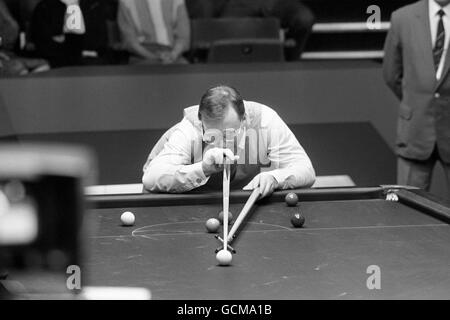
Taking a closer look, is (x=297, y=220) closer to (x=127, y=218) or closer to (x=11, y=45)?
(x=127, y=218)

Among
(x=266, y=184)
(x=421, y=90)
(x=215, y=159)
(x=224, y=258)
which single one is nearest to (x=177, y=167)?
(x=215, y=159)

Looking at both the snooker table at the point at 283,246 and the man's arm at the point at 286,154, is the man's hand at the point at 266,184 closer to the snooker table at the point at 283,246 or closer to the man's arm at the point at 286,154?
the snooker table at the point at 283,246

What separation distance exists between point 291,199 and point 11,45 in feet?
12.6

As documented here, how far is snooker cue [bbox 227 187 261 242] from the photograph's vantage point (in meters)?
2.23

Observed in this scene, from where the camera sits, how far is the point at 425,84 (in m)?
3.84

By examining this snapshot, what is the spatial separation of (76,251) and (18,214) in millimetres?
45

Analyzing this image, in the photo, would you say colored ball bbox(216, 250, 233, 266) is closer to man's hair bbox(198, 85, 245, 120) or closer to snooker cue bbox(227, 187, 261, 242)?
snooker cue bbox(227, 187, 261, 242)

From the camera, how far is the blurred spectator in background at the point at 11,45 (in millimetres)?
5633

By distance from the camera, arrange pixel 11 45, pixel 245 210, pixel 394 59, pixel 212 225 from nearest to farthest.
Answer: pixel 212 225 → pixel 245 210 → pixel 394 59 → pixel 11 45

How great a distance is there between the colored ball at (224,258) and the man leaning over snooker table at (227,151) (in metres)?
0.81

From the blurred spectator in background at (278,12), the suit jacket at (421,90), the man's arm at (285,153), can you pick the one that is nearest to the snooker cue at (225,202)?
the man's arm at (285,153)

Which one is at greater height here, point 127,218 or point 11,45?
point 127,218
